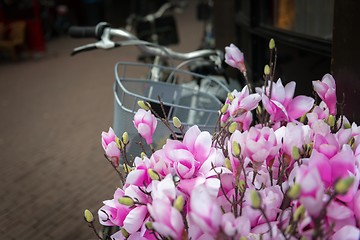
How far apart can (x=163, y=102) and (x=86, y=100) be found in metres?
5.89

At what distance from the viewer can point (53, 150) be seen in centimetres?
527

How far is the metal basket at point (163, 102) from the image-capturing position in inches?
67.5

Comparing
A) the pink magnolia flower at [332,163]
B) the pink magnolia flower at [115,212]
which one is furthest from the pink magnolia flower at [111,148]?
the pink magnolia flower at [332,163]

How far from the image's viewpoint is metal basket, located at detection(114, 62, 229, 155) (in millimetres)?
1715

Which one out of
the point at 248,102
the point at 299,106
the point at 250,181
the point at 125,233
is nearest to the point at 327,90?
the point at 299,106

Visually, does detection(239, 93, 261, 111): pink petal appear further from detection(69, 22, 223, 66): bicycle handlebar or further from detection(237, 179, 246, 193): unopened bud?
detection(69, 22, 223, 66): bicycle handlebar

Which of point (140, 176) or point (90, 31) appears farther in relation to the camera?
point (90, 31)

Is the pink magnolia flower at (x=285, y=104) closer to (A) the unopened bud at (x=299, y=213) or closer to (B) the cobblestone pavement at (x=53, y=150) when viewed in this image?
(A) the unopened bud at (x=299, y=213)

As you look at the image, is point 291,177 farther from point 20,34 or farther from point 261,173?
point 20,34

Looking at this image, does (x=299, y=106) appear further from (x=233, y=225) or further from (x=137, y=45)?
(x=137, y=45)

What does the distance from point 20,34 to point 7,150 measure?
7.08 metres

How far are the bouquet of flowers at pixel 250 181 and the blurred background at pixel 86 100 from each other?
59 cm

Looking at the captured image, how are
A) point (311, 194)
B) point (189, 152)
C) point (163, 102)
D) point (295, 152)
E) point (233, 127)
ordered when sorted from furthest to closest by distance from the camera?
point (163, 102) < point (233, 127) < point (189, 152) < point (295, 152) < point (311, 194)

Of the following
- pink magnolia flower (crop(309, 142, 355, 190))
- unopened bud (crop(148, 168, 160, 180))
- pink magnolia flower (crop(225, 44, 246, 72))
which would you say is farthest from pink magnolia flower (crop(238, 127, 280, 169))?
pink magnolia flower (crop(225, 44, 246, 72))
